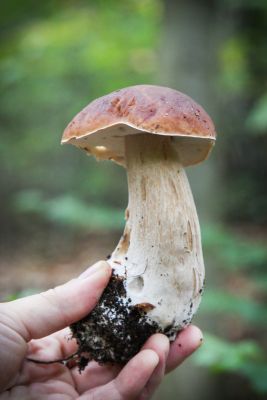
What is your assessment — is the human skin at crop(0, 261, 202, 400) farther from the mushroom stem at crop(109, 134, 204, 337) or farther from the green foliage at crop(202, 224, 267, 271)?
the green foliage at crop(202, 224, 267, 271)

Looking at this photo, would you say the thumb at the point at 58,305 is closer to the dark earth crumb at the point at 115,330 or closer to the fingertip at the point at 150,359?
the dark earth crumb at the point at 115,330

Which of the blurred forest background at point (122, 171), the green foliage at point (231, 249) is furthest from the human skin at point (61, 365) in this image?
the green foliage at point (231, 249)

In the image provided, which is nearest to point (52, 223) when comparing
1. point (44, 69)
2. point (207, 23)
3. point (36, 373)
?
point (44, 69)

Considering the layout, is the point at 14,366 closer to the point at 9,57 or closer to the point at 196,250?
the point at 196,250

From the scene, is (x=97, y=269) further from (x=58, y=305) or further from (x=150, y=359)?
(x=150, y=359)

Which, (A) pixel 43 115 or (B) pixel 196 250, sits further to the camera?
(A) pixel 43 115

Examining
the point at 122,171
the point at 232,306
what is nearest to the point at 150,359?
the point at 232,306

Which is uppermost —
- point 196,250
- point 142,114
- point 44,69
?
point 44,69
